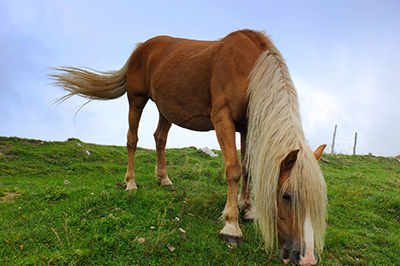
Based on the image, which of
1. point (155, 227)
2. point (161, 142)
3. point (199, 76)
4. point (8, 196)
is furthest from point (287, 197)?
point (8, 196)

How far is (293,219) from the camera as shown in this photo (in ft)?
8.91

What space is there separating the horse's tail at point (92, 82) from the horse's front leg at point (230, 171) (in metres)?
3.46

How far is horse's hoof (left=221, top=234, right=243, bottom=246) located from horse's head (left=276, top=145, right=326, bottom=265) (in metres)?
0.66

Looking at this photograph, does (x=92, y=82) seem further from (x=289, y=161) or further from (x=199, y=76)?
(x=289, y=161)

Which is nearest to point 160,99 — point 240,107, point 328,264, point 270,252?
point 240,107

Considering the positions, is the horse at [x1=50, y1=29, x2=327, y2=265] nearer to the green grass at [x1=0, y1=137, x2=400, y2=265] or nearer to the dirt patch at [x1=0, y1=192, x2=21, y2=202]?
the green grass at [x1=0, y1=137, x2=400, y2=265]

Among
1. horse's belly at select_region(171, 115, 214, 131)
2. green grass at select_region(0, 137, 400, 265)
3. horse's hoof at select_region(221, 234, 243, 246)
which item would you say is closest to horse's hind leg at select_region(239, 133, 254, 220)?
green grass at select_region(0, 137, 400, 265)

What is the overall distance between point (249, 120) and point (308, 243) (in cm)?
160

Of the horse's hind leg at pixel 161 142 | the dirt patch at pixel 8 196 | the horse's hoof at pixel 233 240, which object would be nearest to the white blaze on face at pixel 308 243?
the horse's hoof at pixel 233 240

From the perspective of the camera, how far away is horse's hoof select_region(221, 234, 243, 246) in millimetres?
3348

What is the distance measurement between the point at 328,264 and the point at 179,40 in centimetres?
461

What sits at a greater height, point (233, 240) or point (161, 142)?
point (161, 142)

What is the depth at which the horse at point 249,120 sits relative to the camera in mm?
2701

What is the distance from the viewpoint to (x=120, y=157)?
925cm
